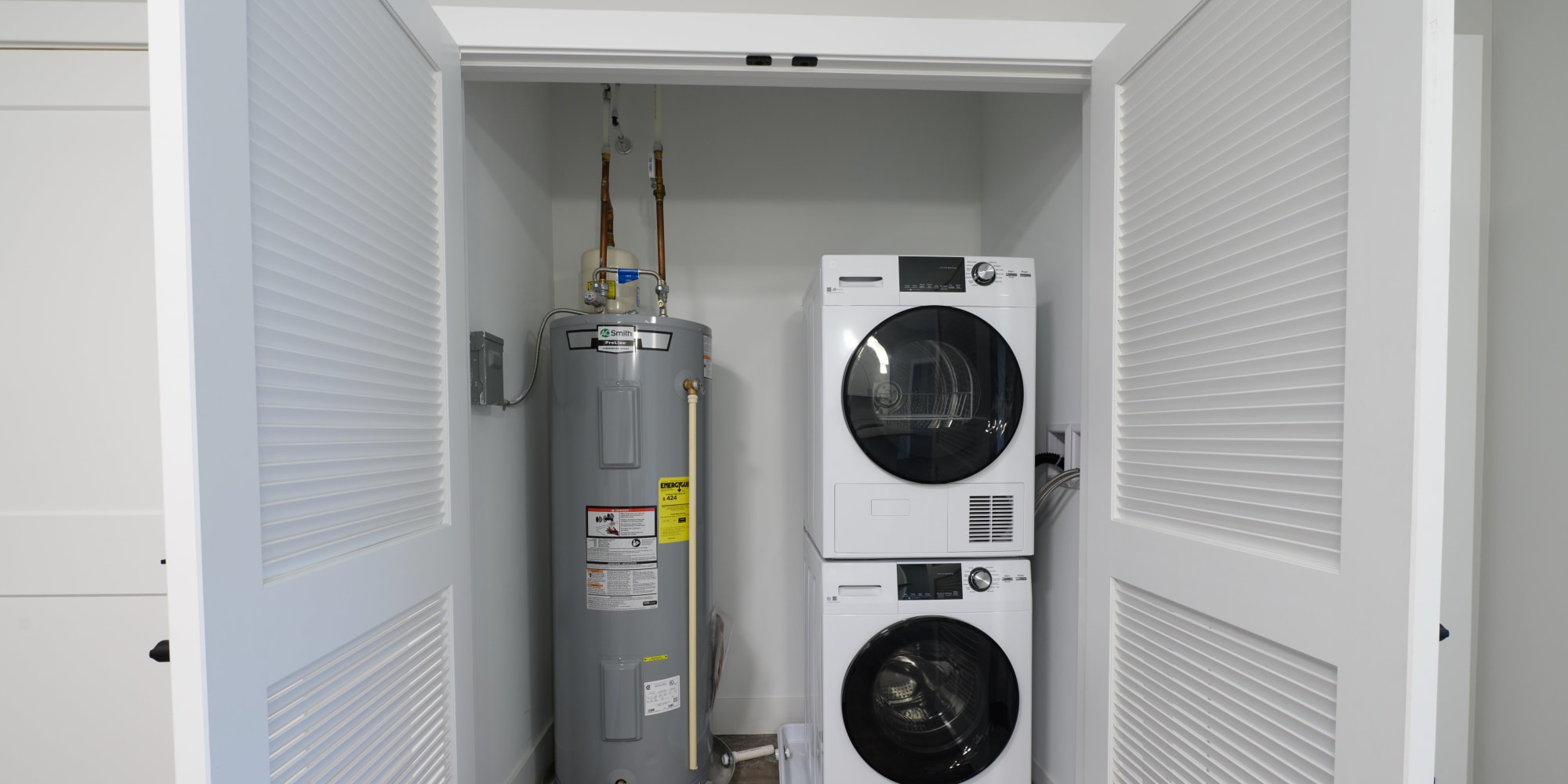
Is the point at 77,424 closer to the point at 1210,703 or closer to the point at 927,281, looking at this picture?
the point at 927,281

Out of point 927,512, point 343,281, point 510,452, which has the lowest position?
point 927,512

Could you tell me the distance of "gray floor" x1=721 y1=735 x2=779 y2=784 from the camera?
6.79ft

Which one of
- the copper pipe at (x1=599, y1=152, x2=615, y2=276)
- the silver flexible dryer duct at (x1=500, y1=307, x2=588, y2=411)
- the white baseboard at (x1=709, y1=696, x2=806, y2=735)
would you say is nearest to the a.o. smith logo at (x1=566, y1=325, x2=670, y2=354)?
the silver flexible dryer duct at (x1=500, y1=307, x2=588, y2=411)

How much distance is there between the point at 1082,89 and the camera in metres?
1.44

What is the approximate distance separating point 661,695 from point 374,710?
41.6 inches

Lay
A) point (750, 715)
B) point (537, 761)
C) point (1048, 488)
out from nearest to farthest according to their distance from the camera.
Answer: point (1048, 488) → point (537, 761) → point (750, 715)

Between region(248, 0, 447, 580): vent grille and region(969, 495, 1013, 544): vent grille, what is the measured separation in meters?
1.32

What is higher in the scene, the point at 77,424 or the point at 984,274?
the point at 984,274

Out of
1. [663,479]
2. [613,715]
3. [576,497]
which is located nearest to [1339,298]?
[663,479]

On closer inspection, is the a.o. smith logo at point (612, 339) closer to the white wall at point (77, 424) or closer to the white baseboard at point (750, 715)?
the white wall at point (77, 424)

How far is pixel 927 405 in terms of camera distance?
167cm

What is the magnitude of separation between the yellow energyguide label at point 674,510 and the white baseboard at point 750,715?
96cm

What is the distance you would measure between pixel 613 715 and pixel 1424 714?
1.77 meters

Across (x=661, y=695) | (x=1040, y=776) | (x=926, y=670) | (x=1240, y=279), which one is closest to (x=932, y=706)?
(x=926, y=670)
